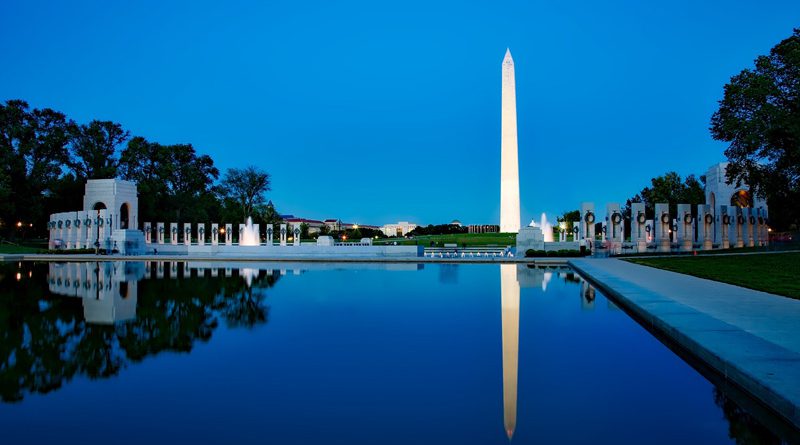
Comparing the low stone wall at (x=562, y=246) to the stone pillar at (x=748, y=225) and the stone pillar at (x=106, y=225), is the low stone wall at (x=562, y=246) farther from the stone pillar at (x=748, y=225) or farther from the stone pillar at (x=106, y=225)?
the stone pillar at (x=106, y=225)

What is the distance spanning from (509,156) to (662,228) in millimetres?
20643

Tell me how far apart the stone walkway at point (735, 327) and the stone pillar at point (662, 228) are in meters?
21.1

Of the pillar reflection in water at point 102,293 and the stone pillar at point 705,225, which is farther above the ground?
the stone pillar at point 705,225

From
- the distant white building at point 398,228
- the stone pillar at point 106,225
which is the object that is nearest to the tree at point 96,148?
the stone pillar at point 106,225

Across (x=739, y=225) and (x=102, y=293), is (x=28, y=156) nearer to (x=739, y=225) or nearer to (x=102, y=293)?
(x=102, y=293)

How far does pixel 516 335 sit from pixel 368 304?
4528mm

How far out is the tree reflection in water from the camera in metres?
6.62

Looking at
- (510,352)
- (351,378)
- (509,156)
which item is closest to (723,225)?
(509,156)

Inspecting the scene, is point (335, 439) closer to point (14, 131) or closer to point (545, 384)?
point (545, 384)

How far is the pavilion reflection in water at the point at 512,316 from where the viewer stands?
534 centimetres

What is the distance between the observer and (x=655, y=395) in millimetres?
5742

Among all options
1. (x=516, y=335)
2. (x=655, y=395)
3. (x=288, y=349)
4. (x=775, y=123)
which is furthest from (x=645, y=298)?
(x=775, y=123)

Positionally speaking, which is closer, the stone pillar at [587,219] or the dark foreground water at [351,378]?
the dark foreground water at [351,378]

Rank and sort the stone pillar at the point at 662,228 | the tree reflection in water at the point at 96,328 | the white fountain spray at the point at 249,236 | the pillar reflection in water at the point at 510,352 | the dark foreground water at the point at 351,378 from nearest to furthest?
the dark foreground water at the point at 351,378 < the pillar reflection in water at the point at 510,352 < the tree reflection in water at the point at 96,328 < the stone pillar at the point at 662,228 < the white fountain spray at the point at 249,236
